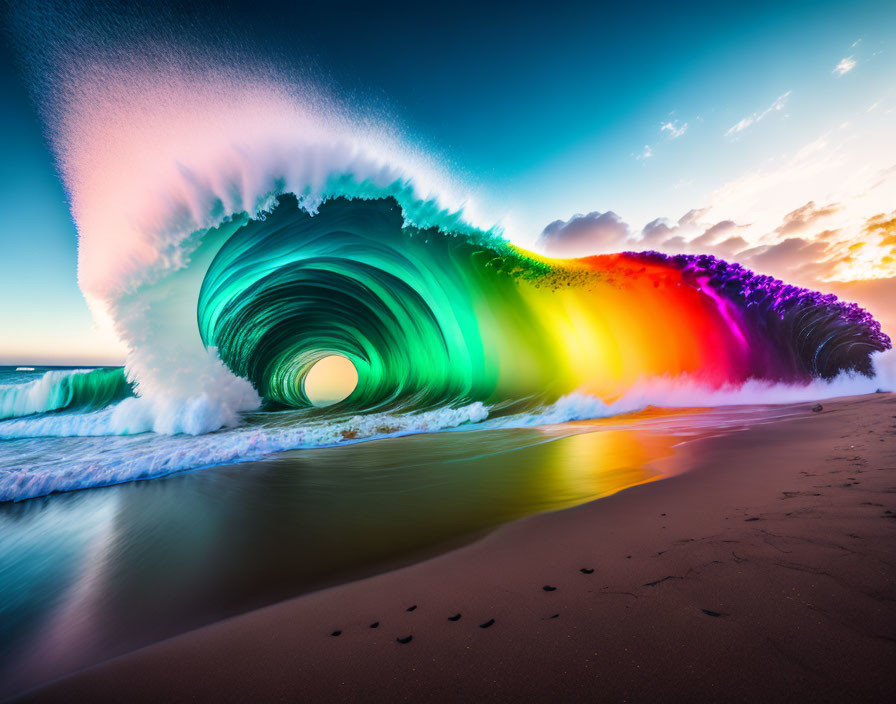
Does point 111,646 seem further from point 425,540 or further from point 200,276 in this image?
point 200,276

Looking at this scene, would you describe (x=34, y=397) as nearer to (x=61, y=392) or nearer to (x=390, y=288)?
(x=61, y=392)

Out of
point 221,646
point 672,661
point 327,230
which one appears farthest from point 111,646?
point 327,230

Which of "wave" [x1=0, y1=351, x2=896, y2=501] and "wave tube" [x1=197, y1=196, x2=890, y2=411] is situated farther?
"wave tube" [x1=197, y1=196, x2=890, y2=411]

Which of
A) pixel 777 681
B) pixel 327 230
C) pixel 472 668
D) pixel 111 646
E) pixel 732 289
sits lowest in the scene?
pixel 111 646

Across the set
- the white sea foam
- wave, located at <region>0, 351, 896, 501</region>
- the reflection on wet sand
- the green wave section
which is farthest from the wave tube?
the white sea foam

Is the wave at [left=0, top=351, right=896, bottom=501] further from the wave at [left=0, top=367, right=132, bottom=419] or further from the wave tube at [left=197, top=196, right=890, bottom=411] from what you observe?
the wave at [left=0, top=367, right=132, bottom=419]

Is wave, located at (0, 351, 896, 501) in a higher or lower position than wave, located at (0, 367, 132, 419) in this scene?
lower

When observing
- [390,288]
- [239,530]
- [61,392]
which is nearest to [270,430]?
[239,530]

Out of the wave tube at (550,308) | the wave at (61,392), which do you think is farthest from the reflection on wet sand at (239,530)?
the wave at (61,392)
